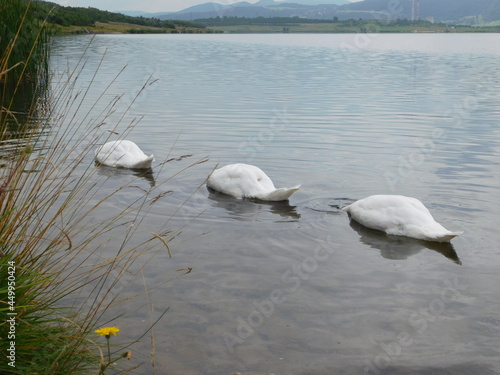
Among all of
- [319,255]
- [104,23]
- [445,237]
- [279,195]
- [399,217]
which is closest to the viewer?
[319,255]

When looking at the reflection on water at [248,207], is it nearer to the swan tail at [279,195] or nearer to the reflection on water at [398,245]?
the swan tail at [279,195]

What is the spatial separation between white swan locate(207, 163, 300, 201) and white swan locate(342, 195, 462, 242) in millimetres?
1429

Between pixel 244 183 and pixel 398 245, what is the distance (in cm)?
282

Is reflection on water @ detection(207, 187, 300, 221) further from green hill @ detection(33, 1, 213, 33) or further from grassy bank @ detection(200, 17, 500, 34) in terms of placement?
grassy bank @ detection(200, 17, 500, 34)

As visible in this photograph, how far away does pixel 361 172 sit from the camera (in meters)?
11.6

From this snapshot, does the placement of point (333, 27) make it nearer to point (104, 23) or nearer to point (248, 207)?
point (104, 23)

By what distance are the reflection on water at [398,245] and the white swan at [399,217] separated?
0.25 ft

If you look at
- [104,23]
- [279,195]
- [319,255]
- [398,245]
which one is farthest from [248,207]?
[104,23]

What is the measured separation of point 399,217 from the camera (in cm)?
818

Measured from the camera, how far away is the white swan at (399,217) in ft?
25.8

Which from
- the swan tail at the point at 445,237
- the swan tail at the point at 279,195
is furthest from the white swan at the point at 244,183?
the swan tail at the point at 445,237

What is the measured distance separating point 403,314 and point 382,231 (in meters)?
2.52

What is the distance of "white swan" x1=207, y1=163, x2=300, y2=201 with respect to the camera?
9688mm

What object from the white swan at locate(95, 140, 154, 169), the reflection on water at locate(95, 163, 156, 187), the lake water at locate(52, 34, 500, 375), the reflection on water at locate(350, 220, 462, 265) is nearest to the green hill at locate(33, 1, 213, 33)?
the lake water at locate(52, 34, 500, 375)
